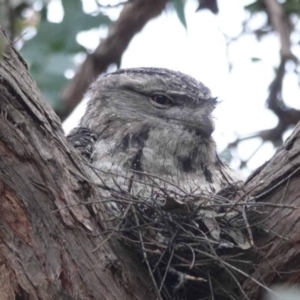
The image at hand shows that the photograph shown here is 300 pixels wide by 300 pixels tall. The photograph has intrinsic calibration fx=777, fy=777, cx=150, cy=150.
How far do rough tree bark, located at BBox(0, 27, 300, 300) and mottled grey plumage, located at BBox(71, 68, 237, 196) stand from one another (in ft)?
2.78

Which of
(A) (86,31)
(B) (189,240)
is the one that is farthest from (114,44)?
(B) (189,240)

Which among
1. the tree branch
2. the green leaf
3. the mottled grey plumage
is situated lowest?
the mottled grey plumage

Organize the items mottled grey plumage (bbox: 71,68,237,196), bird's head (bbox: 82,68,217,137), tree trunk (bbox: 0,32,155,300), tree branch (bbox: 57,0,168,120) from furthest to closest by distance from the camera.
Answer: tree branch (bbox: 57,0,168,120)
bird's head (bbox: 82,68,217,137)
mottled grey plumage (bbox: 71,68,237,196)
tree trunk (bbox: 0,32,155,300)

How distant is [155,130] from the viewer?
406cm

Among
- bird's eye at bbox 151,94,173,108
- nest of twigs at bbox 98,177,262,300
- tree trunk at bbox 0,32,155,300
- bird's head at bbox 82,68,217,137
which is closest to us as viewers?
tree trunk at bbox 0,32,155,300

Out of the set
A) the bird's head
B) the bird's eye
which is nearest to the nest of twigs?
the bird's head

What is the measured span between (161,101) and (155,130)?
25 cm

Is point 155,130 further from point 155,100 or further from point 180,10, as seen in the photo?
point 180,10

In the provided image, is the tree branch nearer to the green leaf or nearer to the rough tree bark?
the green leaf

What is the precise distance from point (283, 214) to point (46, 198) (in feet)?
2.79

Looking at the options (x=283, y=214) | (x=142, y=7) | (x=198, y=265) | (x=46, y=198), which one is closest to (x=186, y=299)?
(x=198, y=265)

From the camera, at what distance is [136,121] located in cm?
413

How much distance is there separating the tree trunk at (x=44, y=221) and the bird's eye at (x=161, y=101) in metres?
1.50

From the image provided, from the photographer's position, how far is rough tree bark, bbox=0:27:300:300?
2.52 m
